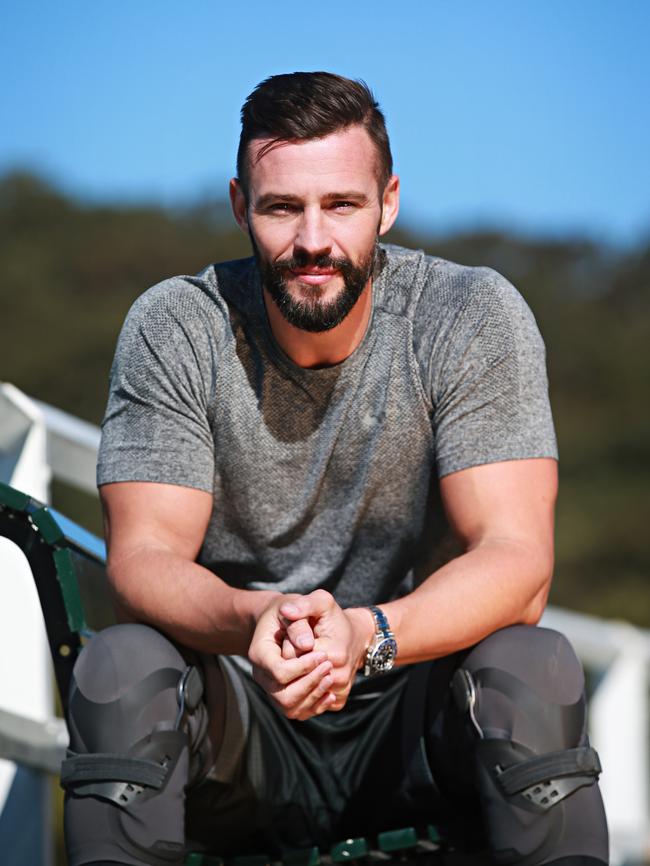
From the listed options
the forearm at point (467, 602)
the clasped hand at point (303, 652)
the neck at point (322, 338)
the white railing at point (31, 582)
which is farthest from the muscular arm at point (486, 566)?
the white railing at point (31, 582)

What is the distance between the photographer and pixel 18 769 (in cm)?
243

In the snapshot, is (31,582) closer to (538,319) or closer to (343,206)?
(343,206)

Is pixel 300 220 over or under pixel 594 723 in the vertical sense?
over

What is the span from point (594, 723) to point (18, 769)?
224cm

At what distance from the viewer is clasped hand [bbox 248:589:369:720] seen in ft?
5.34

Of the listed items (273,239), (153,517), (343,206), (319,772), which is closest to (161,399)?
(153,517)

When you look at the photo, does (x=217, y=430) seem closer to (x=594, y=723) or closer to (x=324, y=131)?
(x=324, y=131)

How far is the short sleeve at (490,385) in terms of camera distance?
1936 mm

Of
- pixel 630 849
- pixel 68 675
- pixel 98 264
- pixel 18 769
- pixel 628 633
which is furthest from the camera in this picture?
pixel 98 264

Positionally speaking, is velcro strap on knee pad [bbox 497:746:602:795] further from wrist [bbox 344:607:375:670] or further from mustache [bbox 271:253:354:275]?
mustache [bbox 271:253:354:275]

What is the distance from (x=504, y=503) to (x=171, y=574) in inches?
18.6

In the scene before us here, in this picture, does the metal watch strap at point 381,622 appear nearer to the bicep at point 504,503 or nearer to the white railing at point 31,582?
the bicep at point 504,503

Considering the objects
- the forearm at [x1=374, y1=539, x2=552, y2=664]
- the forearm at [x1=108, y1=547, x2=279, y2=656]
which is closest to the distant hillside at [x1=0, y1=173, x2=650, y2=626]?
the forearm at [x1=108, y1=547, x2=279, y2=656]

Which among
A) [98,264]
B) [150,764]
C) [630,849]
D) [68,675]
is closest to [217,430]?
[68,675]
